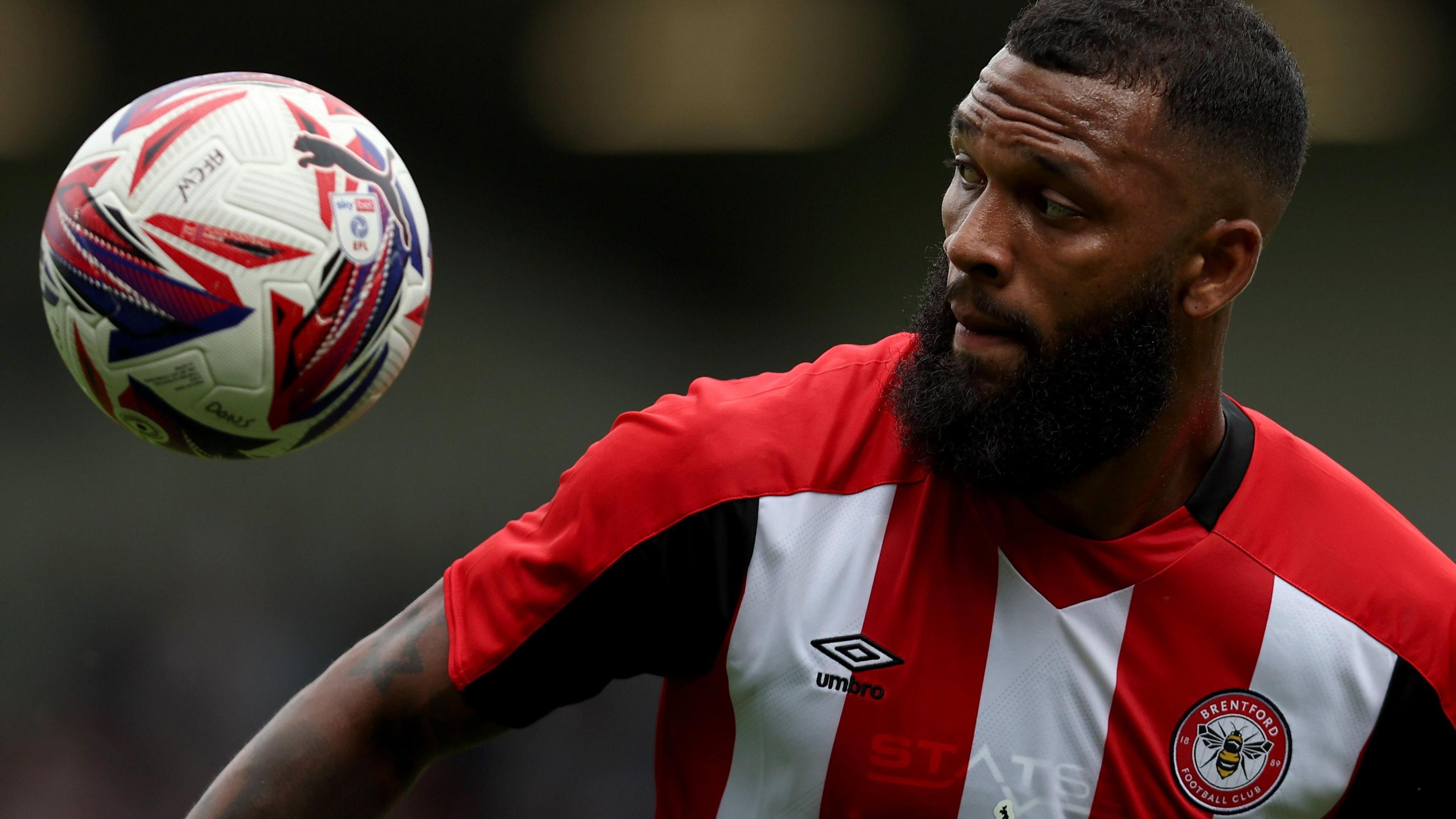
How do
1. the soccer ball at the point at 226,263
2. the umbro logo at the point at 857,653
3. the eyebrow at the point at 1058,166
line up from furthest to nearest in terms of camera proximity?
the umbro logo at the point at 857,653 → the eyebrow at the point at 1058,166 → the soccer ball at the point at 226,263

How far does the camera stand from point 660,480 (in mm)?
1972

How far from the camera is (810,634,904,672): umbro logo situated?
1989 millimetres

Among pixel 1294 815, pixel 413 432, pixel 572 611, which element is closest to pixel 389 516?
pixel 413 432

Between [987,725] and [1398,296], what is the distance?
14.3 ft

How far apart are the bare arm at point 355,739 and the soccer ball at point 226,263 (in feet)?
1.23

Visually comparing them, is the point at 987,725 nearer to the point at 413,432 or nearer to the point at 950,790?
the point at 950,790

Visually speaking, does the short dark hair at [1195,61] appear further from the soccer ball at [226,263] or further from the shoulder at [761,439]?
the soccer ball at [226,263]

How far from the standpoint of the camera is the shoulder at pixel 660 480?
6.41 feet

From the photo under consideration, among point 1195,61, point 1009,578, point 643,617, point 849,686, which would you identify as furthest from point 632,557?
point 1195,61

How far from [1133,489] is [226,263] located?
54.6 inches

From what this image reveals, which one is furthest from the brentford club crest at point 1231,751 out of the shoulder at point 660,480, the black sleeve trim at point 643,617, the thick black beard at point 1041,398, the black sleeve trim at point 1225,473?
the black sleeve trim at point 643,617

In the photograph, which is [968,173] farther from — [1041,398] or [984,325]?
[1041,398]

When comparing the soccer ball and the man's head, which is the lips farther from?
the soccer ball

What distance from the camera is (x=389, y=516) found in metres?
5.92
